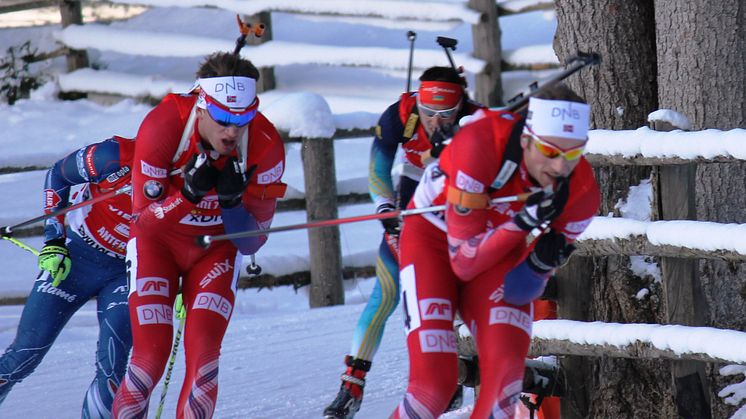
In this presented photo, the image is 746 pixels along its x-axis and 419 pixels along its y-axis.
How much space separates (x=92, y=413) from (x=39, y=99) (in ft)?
28.8

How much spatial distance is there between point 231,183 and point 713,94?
2.42 m

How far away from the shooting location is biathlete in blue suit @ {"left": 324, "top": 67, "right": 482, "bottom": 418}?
5.85 metres

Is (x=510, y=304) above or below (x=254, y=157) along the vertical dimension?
below

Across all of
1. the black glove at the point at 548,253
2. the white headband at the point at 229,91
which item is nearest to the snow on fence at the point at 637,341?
the black glove at the point at 548,253

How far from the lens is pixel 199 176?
16.6ft

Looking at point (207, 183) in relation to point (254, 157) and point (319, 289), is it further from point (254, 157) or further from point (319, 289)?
point (319, 289)

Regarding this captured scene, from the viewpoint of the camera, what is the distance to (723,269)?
19.5 ft

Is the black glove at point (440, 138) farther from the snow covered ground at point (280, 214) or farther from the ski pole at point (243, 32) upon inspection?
the ski pole at point (243, 32)

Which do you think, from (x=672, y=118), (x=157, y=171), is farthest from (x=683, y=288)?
(x=157, y=171)

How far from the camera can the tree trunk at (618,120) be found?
6090 millimetres

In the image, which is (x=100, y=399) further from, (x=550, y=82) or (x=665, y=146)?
(x=665, y=146)

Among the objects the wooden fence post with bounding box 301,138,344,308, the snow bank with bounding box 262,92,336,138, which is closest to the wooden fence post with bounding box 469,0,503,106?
the snow bank with bounding box 262,92,336,138

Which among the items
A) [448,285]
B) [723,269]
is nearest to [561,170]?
[448,285]

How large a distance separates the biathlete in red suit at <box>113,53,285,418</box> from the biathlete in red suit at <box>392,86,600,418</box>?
0.87 m
